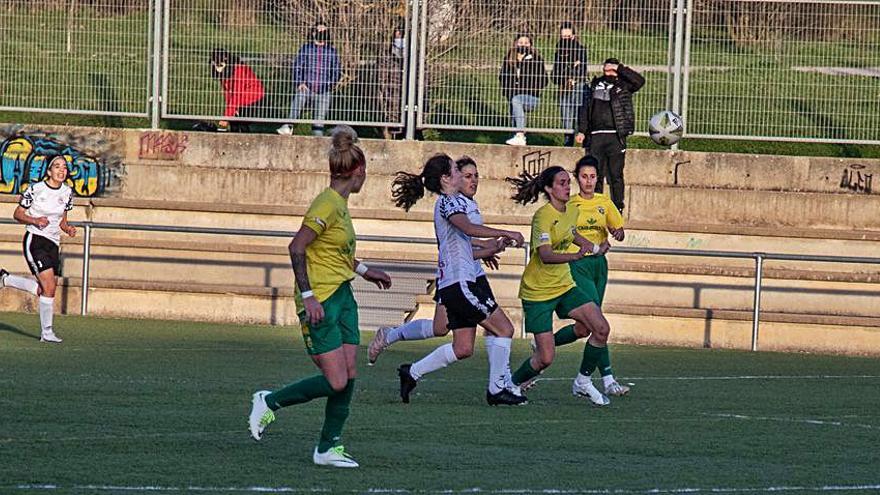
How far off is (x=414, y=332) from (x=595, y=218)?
1.82m

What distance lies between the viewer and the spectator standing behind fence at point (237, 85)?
20891mm

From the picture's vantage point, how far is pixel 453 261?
11.5 meters

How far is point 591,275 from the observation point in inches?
516

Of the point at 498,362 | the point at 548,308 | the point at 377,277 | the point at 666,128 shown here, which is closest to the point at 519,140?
the point at 666,128

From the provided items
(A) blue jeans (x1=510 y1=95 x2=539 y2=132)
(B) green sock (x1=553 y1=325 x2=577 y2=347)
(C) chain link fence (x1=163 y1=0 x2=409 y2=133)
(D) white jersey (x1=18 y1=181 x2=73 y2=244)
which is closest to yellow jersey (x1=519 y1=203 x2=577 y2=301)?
(B) green sock (x1=553 y1=325 x2=577 y2=347)

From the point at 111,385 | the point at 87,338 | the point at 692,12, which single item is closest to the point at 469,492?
the point at 111,385

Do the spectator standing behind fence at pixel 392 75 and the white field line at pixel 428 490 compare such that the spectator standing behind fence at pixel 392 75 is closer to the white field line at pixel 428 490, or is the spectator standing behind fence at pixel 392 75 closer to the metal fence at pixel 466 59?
the metal fence at pixel 466 59

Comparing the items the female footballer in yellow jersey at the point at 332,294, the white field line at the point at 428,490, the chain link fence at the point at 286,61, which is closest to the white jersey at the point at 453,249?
the female footballer in yellow jersey at the point at 332,294

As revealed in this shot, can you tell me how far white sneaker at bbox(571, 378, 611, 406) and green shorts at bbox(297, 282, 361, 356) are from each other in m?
3.70

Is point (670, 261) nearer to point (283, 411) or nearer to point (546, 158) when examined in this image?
point (546, 158)

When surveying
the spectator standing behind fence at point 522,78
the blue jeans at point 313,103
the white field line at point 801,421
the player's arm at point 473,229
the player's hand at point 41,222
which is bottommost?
the white field line at point 801,421

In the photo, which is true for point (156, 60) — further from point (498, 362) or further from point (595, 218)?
point (498, 362)

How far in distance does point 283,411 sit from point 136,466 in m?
2.53

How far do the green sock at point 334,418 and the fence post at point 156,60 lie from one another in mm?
13205
